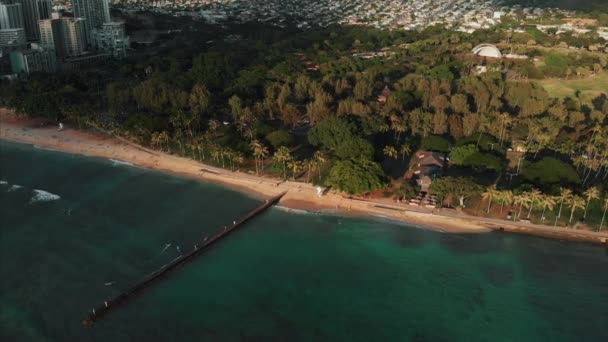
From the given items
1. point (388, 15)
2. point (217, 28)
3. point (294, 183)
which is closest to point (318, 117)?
point (294, 183)

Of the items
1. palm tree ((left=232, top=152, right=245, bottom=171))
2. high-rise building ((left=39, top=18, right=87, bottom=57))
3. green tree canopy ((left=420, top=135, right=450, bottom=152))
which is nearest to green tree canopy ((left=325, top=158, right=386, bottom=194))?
green tree canopy ((left=420, top=135, right=450, bottom=152))

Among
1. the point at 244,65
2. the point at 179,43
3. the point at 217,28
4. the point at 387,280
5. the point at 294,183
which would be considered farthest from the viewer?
the point at 217,28

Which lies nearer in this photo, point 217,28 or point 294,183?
point 294,183

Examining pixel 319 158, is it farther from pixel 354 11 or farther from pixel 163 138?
pixel 354 11

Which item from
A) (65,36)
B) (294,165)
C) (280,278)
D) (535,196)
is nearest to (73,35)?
(65,36)

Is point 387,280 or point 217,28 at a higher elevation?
point 217,28

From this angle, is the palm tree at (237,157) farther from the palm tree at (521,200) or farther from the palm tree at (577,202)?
the palm tree at (577,202)

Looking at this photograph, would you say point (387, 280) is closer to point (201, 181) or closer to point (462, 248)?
point (462, 248)
